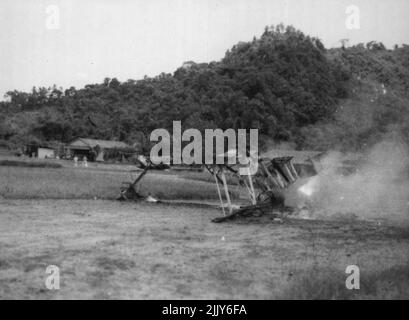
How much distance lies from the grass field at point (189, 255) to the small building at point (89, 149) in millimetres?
61662

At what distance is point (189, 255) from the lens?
9836mm

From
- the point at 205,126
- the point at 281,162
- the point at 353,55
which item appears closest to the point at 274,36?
the point at 353,55

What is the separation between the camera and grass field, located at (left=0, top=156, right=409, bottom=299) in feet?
23.0

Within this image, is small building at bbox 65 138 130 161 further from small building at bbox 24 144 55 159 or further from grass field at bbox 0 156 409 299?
grass field at bbox 0 156 409 299

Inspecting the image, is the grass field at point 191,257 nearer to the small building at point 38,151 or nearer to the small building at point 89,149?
the small building at point 89,149

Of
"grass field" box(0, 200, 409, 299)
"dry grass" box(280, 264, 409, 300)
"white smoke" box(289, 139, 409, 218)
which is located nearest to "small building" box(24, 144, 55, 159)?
"white smoke" box(289, 139, 409, 218)

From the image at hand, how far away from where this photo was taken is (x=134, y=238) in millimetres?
11766

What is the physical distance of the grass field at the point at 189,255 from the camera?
7.00 meters

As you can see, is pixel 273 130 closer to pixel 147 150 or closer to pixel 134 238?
pixel 147 150

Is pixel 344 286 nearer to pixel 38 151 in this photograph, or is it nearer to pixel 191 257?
pixel 191 257

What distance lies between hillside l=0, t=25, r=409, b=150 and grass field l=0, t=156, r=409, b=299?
54.9 meters

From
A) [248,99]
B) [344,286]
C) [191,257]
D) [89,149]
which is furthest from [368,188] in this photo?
[89,149]

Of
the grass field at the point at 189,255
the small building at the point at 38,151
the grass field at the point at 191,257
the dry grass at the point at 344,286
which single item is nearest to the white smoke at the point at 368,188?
the grass field at the point at 189,255
